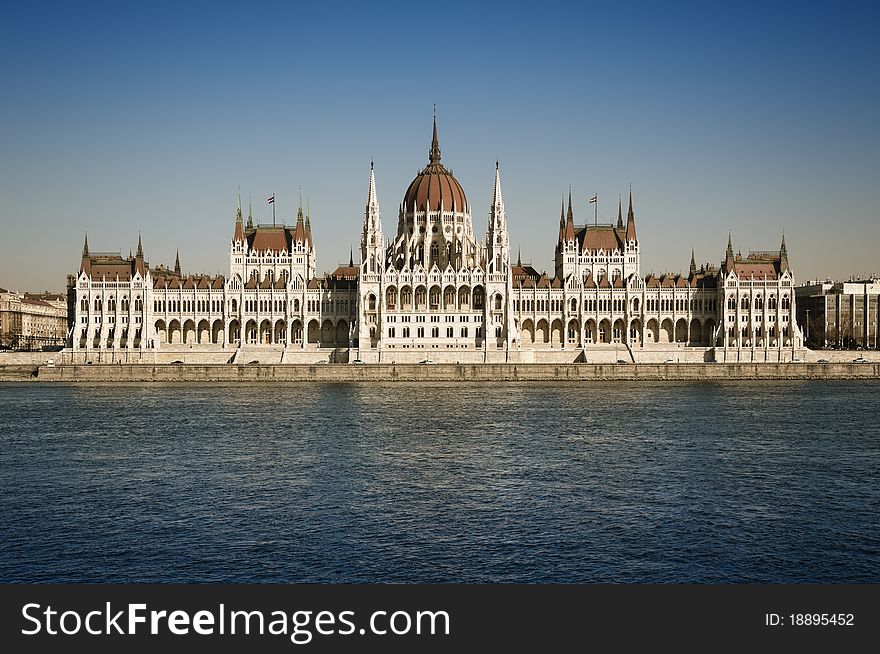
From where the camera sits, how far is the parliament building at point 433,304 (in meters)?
121

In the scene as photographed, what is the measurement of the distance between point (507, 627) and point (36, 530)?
54.0ft

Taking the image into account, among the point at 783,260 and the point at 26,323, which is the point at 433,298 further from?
the point at 26,323

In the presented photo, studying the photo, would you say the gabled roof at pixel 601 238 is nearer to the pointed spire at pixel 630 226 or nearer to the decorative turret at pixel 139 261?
the pointed spire at pixel 630 226

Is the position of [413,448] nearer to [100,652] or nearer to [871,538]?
[871,538]

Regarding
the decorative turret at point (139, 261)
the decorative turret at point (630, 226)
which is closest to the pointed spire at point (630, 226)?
the decorative turret at point (630, 226)

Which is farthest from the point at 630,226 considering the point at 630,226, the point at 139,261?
the point at 139,261

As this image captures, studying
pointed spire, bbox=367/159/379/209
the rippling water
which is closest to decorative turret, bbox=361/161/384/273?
pointed spire, bbox=367/159/379/209

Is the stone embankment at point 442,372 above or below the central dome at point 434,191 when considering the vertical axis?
below

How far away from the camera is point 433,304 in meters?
124

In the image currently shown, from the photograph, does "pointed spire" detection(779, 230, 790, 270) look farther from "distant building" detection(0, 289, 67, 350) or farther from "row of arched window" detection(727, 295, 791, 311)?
"distant building" detection(0, 289, 67, 350)

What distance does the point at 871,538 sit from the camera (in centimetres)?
3092

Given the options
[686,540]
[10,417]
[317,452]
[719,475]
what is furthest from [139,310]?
[686,540]

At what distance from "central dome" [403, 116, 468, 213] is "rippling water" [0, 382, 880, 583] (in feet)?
217

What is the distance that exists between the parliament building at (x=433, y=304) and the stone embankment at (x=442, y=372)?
10.3 meters
